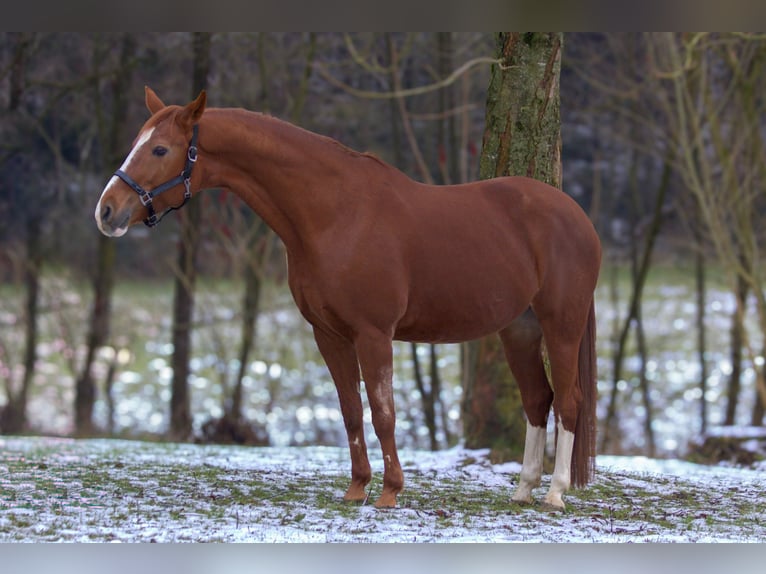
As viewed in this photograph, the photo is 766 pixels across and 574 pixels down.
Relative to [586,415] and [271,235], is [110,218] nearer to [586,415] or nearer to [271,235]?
[586,415]

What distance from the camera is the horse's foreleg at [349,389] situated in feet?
16.6

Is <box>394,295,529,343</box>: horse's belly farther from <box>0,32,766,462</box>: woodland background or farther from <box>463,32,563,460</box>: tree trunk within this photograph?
<box>0,32,766,462</box>: woodland background

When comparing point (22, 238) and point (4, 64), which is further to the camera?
point (22, 238)

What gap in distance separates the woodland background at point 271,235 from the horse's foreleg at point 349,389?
5563 millimetres

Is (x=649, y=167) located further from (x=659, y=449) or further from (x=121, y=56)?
(x=121, y=56)

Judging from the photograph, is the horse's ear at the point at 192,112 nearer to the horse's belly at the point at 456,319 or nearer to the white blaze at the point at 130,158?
the white blaze at the point at 130,158

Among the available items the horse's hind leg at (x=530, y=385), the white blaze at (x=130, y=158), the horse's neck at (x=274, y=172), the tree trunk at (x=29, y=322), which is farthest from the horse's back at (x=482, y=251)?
the tree trunk at (x=29, y=322)

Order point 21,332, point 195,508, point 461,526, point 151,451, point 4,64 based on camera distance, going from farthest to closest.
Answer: point 21,332 < point 4,64 < point 151,451 < point 195,508 < point 461,526

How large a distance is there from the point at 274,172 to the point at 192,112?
0.48 metres

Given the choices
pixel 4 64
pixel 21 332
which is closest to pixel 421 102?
pixel 4 64

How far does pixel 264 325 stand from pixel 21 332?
313 centimetres

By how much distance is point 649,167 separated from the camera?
13.6 m

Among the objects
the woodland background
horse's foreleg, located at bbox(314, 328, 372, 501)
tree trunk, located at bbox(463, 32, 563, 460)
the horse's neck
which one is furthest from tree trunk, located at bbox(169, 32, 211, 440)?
the horse's neck

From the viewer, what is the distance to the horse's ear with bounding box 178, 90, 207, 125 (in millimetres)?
4605
